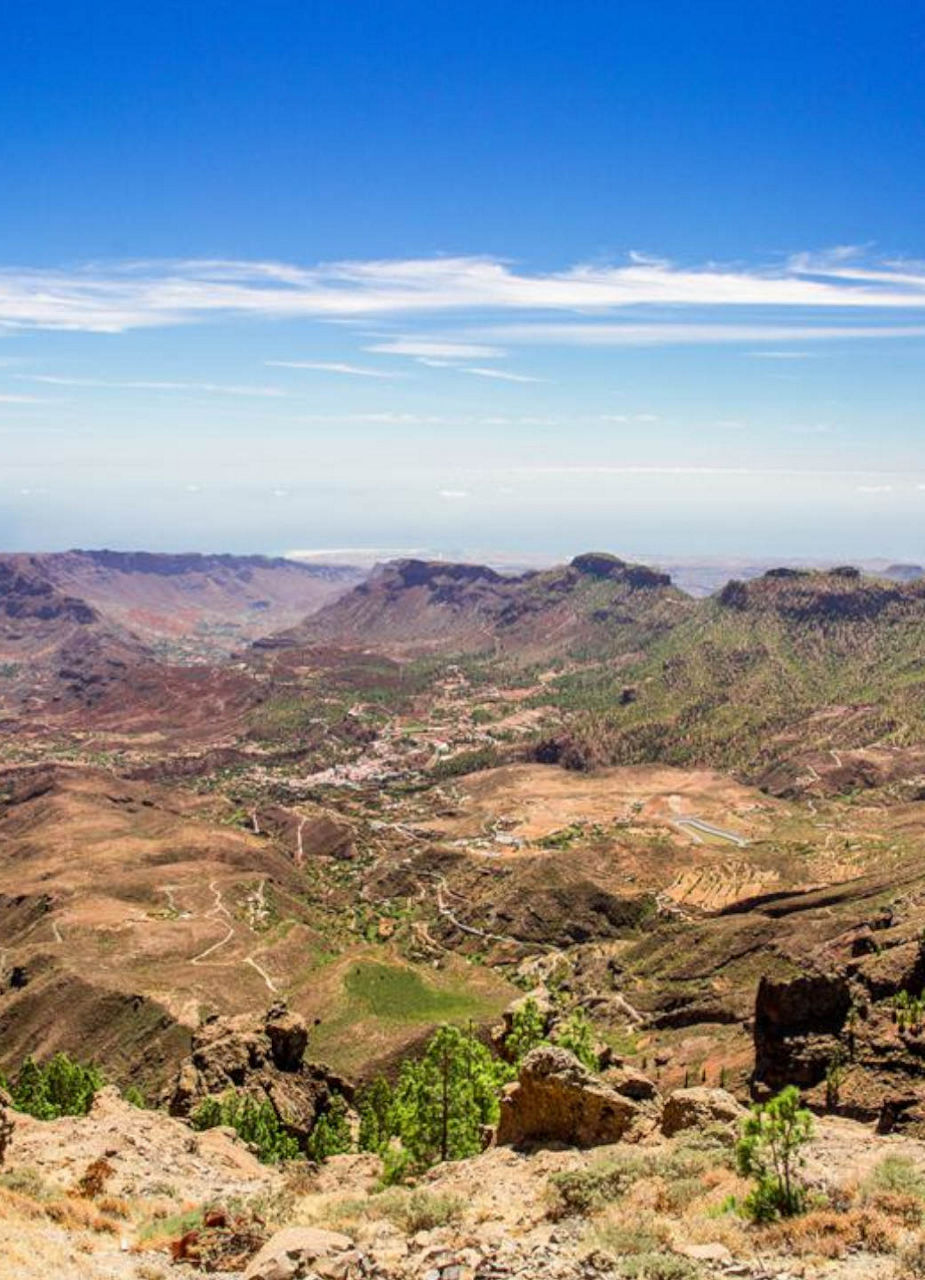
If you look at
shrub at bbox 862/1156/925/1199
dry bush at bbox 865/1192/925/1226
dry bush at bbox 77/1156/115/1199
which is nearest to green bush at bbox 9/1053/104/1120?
dry bush at bbox 77/1156/115/1199

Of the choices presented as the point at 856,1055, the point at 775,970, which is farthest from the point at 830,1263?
the point at 775,970

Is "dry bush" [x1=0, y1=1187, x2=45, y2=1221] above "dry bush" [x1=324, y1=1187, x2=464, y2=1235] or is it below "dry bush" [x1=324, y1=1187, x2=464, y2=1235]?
below

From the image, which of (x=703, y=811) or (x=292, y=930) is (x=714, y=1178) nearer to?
(x=292, y=930)

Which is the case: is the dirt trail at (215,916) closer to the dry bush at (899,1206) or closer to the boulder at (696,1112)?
the boulder at (696,1112)

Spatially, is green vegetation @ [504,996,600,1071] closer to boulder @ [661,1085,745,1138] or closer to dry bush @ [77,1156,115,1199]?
boulder @ [661,1085,745,1138]

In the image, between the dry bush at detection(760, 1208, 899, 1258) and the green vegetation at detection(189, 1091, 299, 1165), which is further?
the green vegetation at detection(189, 1091, 299, 1165)

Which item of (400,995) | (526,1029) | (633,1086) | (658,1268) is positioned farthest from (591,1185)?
(400,995)

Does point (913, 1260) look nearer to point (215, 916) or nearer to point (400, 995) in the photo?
point (400, 995)

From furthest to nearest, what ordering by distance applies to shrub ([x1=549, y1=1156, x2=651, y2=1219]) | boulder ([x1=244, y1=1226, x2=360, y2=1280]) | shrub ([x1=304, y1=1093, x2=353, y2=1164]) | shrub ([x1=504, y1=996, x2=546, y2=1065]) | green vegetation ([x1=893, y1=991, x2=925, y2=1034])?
shrub ([x1=304, y1=1093, x2=353, y2=1164]), shrub ([x1=504, y1=996, x2=546, y2=1065]), green vegetation ([x1=893, y1=991, x2=925, y2=1034]), shrub ([x1=549, y1=1156, x2=651, y2=1219]), boulder ([x1=244, y1=1226, x2=360, y2=1280])
